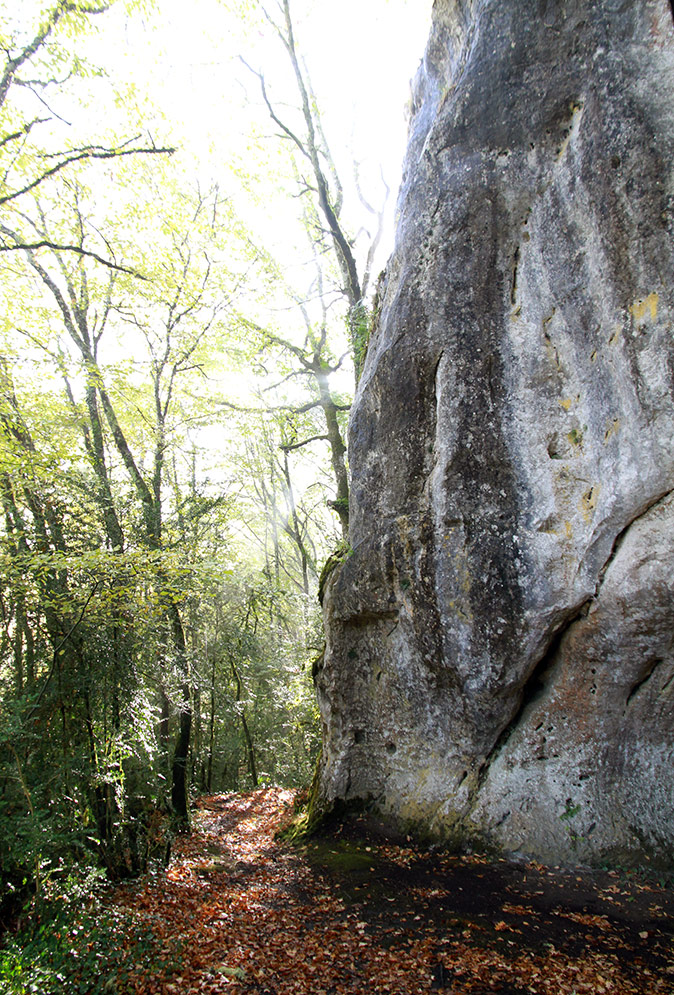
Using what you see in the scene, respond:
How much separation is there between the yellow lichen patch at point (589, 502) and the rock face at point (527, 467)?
27 mm

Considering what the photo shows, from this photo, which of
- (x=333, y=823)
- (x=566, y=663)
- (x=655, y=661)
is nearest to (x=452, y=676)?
(x=566, y=663)

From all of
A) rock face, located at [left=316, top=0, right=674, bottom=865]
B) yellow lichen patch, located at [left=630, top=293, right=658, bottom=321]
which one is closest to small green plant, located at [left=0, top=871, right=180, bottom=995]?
rock face, located at [left=316, top=0, right=674, bottom=865]

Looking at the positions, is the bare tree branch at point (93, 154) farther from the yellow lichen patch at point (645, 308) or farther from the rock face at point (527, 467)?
the yellow lichen patch at point (645, 308)

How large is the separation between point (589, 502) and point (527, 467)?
0.89 metres

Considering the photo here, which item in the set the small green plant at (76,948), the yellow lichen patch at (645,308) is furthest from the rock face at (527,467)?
the small green plant at (76,948)

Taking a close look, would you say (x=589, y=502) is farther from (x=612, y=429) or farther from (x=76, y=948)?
(x=76, y=948)

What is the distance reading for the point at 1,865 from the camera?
16.3 ft

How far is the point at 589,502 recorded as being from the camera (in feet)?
21.1

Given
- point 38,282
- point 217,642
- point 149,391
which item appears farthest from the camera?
point 149,391

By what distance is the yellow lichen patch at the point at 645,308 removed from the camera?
5.71m

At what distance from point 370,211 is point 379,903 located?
1536 centimetres

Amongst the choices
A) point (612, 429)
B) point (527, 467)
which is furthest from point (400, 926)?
point (612, 429)

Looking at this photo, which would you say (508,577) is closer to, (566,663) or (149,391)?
(566,663)

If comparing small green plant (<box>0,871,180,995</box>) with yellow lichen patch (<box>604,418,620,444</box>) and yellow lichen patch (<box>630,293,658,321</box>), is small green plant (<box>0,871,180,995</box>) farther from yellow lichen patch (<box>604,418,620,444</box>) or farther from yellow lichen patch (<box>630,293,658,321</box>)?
yellow lichen patch (<box>630,293,658,321</box>)
